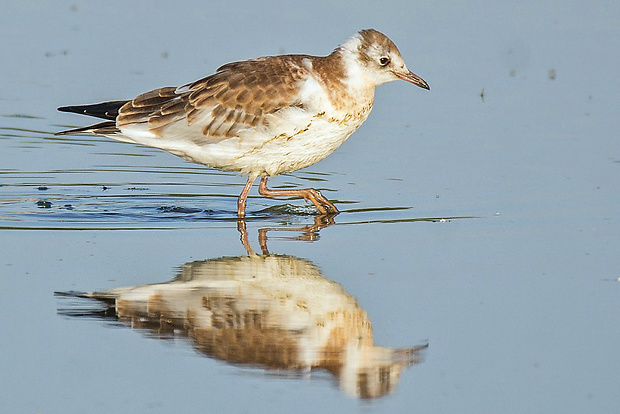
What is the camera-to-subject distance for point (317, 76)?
9.81 m

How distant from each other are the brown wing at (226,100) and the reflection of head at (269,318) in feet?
5.74

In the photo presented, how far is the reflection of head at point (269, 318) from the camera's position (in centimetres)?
667

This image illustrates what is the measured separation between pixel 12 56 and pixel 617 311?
8.72m

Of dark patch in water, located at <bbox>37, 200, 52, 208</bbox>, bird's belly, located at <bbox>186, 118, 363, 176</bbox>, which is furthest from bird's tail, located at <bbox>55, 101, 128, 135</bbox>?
bird's belly, located at <bbox>186, 118, 363, 176</bbox>

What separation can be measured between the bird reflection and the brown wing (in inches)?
68.9

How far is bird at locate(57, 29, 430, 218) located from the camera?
9.71 meters

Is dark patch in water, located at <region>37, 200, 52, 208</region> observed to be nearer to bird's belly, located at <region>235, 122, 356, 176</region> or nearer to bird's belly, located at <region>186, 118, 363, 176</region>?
bird's belly, located at <region>186, 118, 363, 176</region>

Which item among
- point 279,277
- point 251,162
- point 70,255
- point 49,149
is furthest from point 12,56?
point 279,277

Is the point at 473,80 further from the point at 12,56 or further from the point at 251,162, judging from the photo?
the point at 12,56

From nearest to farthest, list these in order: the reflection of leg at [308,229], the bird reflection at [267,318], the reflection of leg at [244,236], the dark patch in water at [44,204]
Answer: the bird reflection at [267,318] < the reflection of leg at [244,236] < the reflection of leg at [308,229] < the dark patch in water at [44,204]

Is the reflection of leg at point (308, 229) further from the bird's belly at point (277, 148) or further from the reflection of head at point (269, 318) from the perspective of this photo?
the reflection of head at point (269, 318)

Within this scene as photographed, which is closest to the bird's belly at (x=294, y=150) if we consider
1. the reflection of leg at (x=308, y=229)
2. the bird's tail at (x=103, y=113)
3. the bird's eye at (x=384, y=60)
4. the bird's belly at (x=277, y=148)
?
the bird's belly at (x=277, y=148)

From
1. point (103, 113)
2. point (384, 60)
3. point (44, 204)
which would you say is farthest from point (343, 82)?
point (44, 204)

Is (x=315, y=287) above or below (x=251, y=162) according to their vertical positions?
below
